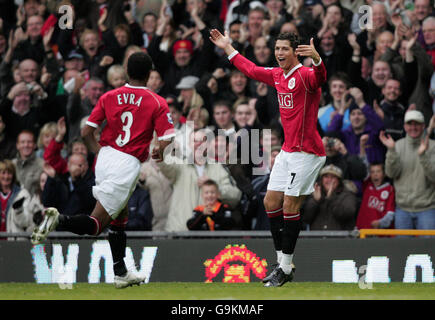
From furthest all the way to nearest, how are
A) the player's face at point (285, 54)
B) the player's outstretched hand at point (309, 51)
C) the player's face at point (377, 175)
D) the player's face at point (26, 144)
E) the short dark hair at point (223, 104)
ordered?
1. the player's face at point (26, 144)
2. the short dark hair at point (223, 104)
3. the player's face at point (377, 175)
4. the player's face at point (285, 54)
5. the player's outstretched hand at point (309, 51)

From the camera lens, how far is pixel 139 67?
8.33 meters

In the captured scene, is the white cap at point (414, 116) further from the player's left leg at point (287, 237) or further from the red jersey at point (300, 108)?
the player's left leg at point (287, 237)

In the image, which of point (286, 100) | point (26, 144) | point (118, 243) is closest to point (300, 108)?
point (286, 100)

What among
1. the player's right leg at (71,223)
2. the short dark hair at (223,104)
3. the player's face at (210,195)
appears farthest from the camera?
the short dark hair at (223,104)

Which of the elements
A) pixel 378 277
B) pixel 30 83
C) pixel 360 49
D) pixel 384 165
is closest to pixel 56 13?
pixel 30 83

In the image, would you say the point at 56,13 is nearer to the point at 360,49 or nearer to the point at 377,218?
the point at 360,49

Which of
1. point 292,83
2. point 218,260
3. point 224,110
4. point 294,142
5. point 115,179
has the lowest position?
point 218,260

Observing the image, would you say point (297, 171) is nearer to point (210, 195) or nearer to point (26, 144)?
point (210, 195)

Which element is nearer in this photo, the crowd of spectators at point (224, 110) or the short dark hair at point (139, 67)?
the short dark hair at point (139, 67)

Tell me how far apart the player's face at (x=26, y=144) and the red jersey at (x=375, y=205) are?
5.22 meters

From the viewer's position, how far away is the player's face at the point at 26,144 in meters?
13.3

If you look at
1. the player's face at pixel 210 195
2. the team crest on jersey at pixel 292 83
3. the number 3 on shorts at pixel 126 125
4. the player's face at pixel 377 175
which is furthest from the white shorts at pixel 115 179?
the player's face at pixel 377 175

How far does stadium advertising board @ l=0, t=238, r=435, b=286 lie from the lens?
1073 centimetres

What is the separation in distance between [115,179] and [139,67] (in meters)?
1.13
